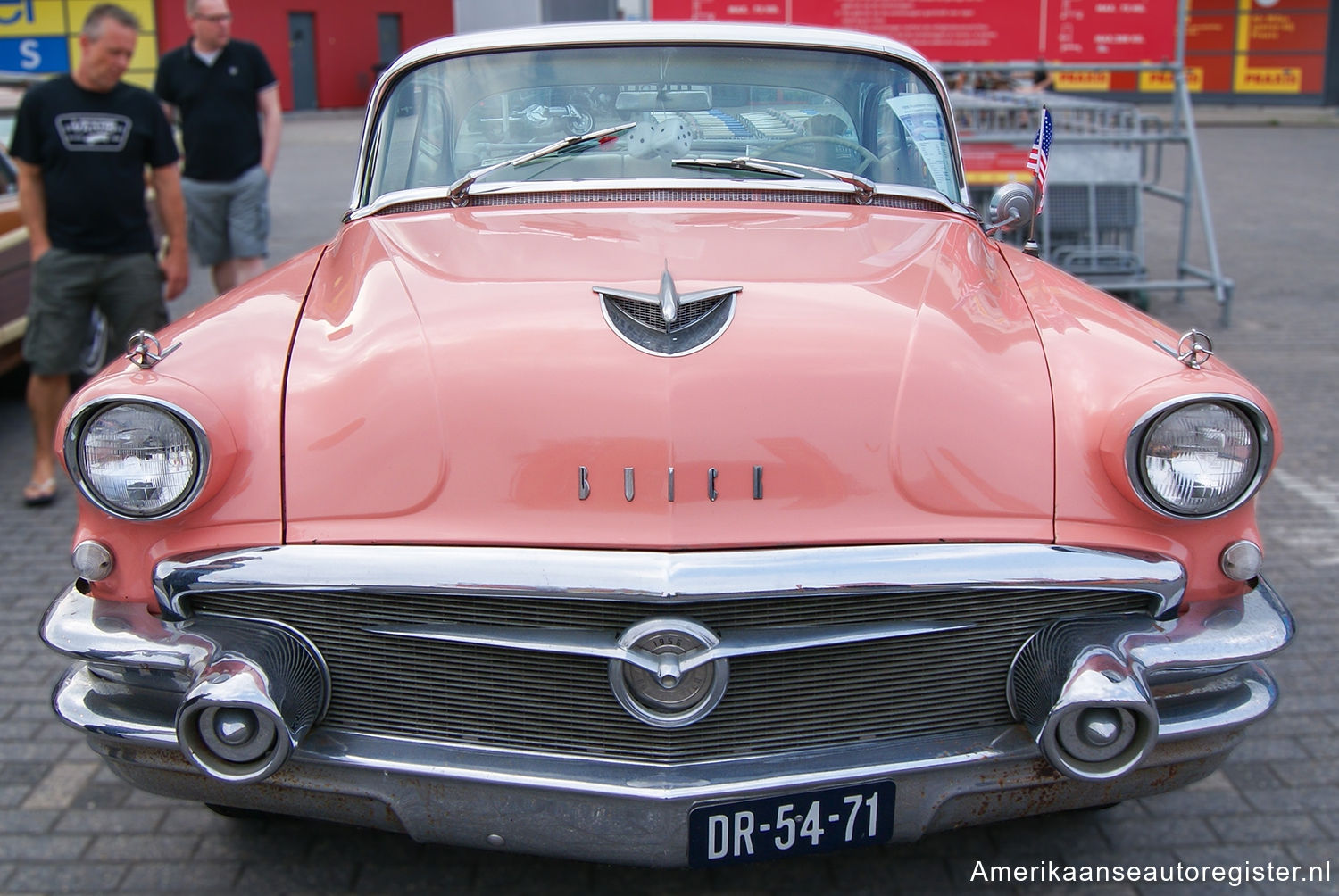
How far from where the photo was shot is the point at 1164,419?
225 cm

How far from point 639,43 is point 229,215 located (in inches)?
147

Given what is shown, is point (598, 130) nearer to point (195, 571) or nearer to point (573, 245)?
point (573, 245)

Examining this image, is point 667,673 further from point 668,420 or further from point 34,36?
point 34,36

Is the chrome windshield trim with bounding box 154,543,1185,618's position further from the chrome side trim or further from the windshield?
the windshield

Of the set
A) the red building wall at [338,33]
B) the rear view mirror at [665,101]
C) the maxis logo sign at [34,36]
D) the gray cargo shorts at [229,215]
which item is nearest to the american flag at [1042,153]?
the rear view mirror at [665,101]

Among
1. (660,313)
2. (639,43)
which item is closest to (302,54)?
(639,43)

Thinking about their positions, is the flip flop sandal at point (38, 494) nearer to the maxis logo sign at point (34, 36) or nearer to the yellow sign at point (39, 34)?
the yellow sign at point (39, 34)

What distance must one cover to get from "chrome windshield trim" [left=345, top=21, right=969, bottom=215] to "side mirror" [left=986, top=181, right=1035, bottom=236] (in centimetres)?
10

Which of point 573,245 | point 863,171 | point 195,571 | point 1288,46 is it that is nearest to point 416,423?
point 195,571

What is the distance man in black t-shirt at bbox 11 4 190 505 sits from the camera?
15.9 feet

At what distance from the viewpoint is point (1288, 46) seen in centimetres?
2548

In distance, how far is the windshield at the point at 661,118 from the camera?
3.23m

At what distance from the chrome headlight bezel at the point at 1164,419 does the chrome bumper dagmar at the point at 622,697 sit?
11cm

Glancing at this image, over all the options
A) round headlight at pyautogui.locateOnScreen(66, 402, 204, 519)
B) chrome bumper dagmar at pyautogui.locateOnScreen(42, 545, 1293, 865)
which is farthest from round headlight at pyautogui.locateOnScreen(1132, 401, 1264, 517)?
round headlight at pyautogui.locateOnScreen(66, 402, 204, 519)
